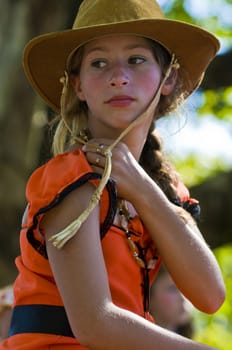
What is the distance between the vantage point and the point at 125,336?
291 cm

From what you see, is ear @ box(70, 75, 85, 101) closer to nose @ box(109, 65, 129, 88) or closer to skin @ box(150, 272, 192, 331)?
nose @ box(109, 65, 129, 88)

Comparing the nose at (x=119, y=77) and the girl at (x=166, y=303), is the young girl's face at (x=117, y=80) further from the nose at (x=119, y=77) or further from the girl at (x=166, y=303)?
the girl at (x=166, y=303)

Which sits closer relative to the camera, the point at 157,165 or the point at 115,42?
the point at 115,42

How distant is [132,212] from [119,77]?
44cm

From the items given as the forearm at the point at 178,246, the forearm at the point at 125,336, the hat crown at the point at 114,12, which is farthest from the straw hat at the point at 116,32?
the forearm at the point at 125,336

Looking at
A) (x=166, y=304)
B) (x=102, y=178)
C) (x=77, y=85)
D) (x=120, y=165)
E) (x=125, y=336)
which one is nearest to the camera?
(x=125, y=336)

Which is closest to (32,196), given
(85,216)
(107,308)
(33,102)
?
(85,216)

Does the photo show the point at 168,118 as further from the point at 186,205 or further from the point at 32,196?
the point at 32,196

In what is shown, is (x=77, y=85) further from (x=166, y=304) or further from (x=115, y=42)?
(x=166, y=304)

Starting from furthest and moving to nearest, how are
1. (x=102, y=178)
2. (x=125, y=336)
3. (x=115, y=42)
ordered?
(x=115, y=42), (x=102, y=178), (x=125, y=336)

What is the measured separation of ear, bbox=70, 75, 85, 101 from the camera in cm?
352

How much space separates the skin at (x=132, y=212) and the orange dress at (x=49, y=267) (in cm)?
5

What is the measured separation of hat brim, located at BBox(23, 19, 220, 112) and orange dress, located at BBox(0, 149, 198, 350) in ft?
1.31

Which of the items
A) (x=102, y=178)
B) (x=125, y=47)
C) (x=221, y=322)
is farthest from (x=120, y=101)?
(x=221, y=322)
